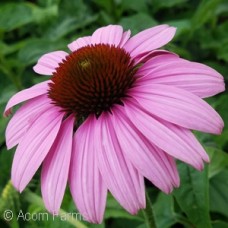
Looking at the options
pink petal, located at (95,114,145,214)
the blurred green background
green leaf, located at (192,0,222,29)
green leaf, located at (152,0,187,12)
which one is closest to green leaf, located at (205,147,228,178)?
the blurred green background

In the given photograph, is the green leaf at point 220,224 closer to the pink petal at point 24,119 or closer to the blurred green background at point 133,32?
the blurred green background at point 133,32

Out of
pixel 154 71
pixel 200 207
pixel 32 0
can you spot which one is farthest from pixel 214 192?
pixel 32 0

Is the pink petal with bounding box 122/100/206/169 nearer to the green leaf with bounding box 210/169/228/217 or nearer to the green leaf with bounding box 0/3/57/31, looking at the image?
the green leaf with bounding box 210/169/228/217

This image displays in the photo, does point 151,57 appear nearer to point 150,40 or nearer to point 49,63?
point 150,40

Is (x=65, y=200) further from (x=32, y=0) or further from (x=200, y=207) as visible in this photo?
(x=32, y=0)

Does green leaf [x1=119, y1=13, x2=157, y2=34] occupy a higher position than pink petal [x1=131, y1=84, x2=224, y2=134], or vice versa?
pink petal [x1=131, y1=84, x2=224, y2=134]
